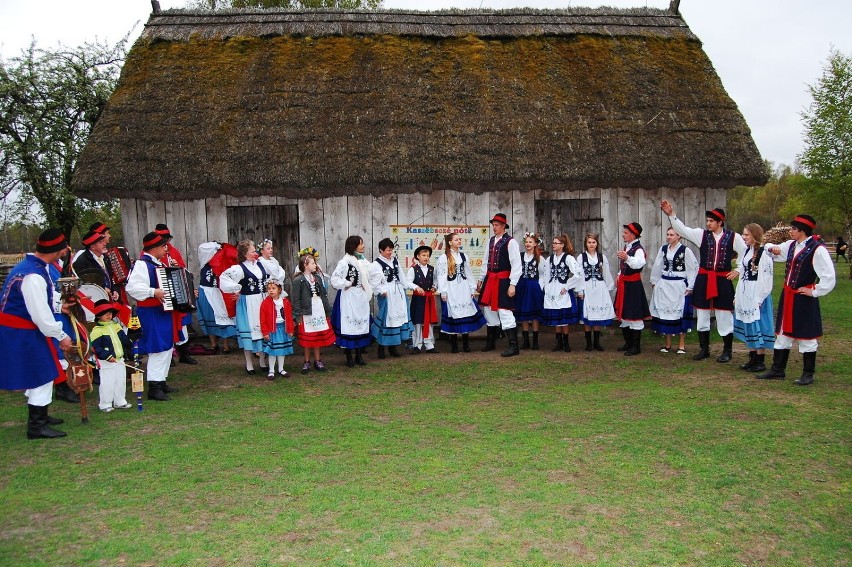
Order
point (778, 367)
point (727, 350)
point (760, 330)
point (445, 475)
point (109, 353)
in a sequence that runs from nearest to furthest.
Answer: point (445, 475) < point (109, 353) < point (778, 367) < point (760, 330) < point (727, 350)

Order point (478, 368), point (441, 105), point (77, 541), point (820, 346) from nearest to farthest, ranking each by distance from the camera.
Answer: point (77, 541) < point (478, 368) < point (820, 346) < point (441, 105)

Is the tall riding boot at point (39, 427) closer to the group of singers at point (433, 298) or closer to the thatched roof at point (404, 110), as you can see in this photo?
the group of singers at point (433, 298)

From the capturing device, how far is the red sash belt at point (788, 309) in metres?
6.97

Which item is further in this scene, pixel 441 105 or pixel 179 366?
pixel 441 105

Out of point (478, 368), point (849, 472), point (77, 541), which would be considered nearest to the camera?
point (77, 541)

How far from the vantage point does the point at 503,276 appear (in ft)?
29.3

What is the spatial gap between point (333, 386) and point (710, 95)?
7009mm

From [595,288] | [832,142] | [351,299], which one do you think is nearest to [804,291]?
[595,288]

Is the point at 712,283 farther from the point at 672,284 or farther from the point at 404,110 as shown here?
the point at 404,110

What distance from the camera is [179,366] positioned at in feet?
28.0

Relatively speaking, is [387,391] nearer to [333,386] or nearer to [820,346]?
[333,386]

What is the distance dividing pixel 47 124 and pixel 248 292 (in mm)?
6112

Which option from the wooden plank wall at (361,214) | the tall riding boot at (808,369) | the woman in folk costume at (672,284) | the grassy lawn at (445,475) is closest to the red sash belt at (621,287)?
the woman in folk costume at (672,284)

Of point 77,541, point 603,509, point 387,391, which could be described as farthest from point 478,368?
point 77,541
